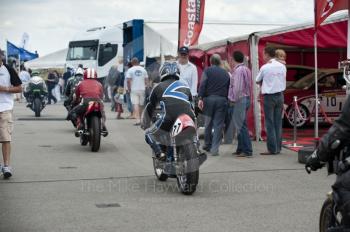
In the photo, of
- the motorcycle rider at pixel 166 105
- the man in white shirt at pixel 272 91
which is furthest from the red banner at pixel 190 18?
the motorcycle rider at pixel 166 105

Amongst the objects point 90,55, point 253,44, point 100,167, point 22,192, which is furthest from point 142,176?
point 90,55

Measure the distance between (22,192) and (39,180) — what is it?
971 millimetres

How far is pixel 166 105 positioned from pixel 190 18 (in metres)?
10.1

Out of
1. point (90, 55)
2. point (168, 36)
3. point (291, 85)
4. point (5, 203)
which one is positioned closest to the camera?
point (5, 203)

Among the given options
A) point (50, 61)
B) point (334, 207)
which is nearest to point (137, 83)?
point (334, 207)

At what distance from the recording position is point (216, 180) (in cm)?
949

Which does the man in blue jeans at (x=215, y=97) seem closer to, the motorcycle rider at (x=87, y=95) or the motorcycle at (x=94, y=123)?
the motorcycle at (x=94, y=123)

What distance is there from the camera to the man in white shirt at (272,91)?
12039 millimetres

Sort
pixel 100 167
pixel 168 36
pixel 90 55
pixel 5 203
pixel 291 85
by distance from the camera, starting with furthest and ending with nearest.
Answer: pixel 90 55
pixel 168 36
pixel 291 85
pixel 100 167
pixel 5 203

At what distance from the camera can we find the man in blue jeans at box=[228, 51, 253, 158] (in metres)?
12.0

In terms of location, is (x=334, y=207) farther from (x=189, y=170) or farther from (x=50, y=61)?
(x=50, y=61)

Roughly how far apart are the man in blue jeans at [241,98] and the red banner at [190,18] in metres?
6.31

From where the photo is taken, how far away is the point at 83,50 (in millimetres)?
37625

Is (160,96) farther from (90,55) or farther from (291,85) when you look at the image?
(90,55)
